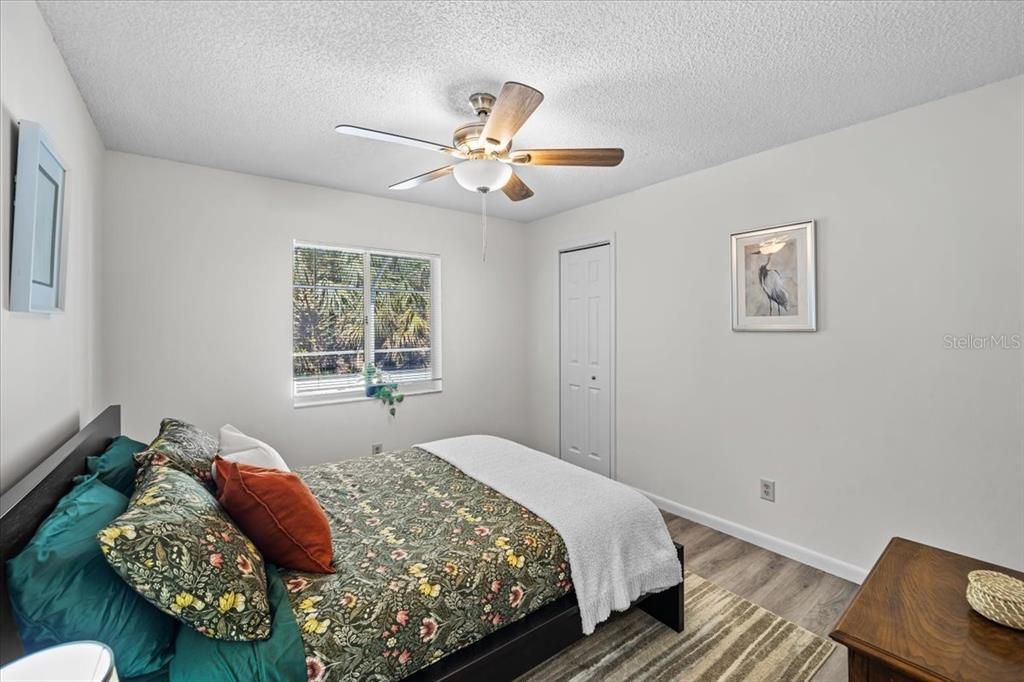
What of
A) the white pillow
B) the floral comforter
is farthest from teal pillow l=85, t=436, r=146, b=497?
the floral comforter

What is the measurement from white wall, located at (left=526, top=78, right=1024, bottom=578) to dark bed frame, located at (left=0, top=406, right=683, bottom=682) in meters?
1.22

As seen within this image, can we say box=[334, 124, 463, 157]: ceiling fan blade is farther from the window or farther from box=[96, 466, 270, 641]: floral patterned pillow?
the window

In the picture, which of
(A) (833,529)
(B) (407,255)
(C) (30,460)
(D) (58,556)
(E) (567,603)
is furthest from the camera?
(B) (407,255)

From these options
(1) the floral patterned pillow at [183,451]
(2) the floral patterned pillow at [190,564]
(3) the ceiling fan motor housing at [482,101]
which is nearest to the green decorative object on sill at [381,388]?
(1) the floral patterned pillow at [183,451]

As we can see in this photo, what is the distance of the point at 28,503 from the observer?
1.18 metres

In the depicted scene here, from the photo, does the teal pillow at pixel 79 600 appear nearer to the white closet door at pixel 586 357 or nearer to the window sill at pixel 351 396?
the window sill at pixel 351 396

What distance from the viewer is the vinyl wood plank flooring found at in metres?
2.22

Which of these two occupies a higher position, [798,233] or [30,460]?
[798,233]

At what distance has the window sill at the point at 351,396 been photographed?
3588 millimetres

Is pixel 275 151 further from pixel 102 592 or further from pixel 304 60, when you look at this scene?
pixel 102 592

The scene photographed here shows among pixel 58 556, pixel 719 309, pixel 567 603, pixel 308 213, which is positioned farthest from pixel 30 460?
pixel 719 309

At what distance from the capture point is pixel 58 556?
110 cm

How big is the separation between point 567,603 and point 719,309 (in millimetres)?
2176

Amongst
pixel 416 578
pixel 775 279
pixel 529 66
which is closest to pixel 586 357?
pixel 775 279
